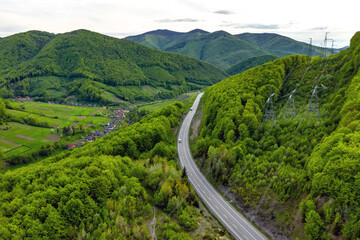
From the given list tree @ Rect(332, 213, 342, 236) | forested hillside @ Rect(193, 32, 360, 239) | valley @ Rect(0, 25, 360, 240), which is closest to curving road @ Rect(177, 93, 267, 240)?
valley @ Rect(0, 25, 360, 240)

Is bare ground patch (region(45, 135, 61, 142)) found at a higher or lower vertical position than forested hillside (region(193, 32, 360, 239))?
lower

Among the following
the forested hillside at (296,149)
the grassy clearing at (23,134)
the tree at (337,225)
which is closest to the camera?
the tree at (337,225)

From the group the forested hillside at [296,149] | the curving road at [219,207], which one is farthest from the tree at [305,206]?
the curving road at [219,207]

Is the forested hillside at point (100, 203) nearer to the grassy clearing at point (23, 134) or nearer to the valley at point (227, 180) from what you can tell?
the valley at point (227, 180)

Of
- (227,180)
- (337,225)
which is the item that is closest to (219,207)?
(227,180)

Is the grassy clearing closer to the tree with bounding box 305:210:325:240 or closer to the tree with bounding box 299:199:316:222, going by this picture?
the tree with bounding box 299:199:316:222
